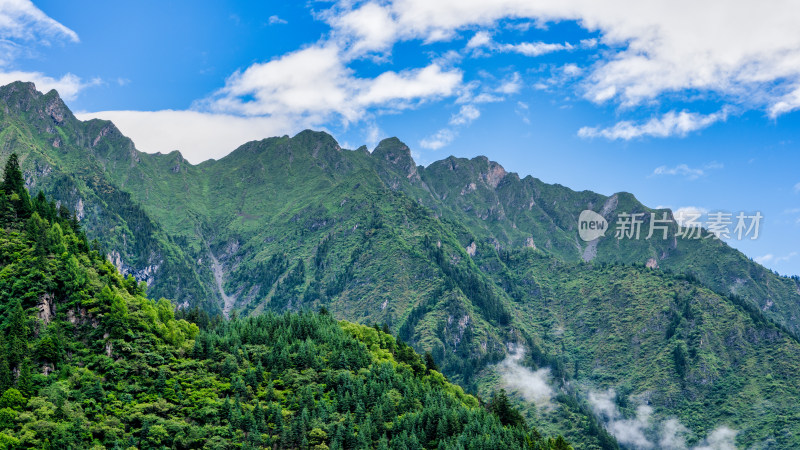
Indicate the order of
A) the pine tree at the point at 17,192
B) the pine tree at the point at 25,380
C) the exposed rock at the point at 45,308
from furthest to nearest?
the pine tree at the point at 17,192 < the exposed rock at the point at 45,308 < the pine tree at the point at 25,380

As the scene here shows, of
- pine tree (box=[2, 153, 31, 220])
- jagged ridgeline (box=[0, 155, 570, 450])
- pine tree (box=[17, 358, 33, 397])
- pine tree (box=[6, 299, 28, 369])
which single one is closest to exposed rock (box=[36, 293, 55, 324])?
jagged ridgeline (box=[0, 155, 570, 450])

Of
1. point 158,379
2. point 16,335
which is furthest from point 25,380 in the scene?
point 158,379

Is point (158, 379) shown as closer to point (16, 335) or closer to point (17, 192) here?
point (16, 335)

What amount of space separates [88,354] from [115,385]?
7327 millimetres

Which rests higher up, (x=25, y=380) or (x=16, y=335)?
(x=16, y=335)

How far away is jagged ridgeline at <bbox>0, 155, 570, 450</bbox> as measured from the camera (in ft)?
326

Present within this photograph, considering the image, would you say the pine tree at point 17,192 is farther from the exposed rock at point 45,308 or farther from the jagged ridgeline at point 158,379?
the exposed rock at point 45,308

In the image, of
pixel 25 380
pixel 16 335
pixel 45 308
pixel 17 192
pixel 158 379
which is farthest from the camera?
pixel 17 192

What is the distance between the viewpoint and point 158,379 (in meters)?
110

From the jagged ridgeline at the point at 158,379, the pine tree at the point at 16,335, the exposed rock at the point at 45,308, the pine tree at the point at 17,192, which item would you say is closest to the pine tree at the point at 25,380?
the jagged ridgeline at the point at 158,379

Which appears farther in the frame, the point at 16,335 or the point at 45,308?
the point at 45,308

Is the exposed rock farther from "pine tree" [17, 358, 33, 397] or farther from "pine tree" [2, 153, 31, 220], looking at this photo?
"pine tree" [2, 153, 31, 220]

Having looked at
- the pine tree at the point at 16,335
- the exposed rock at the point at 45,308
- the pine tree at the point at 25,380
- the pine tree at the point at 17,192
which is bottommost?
the pine tree at the point at 25,380

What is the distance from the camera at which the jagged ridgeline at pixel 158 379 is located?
326ft
